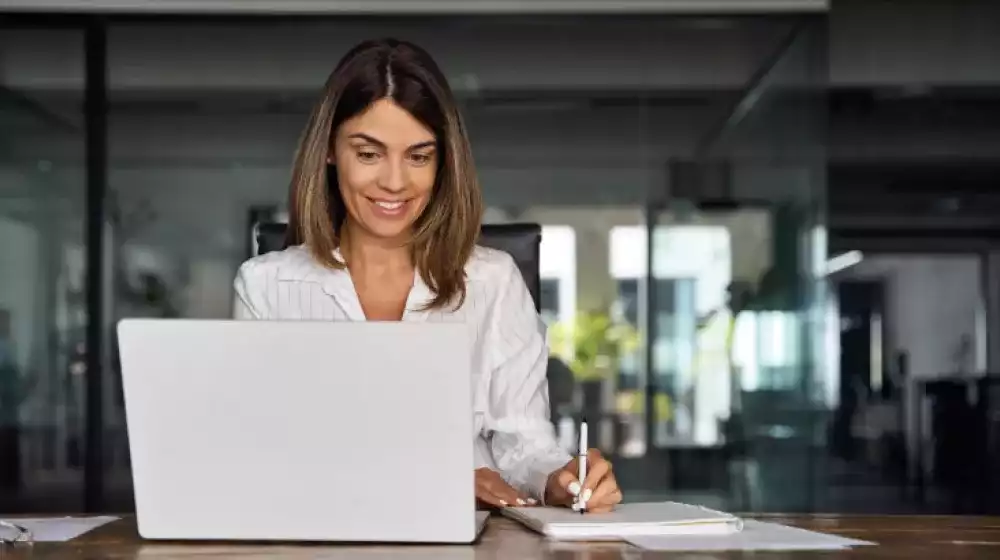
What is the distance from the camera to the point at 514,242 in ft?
8.32

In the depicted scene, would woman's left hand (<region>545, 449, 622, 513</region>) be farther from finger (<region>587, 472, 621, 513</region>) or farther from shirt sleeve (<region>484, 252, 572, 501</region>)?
shirt sleeve (<region>484, 252, 572, 501</region>)

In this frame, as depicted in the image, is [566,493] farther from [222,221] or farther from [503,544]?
[222,221]

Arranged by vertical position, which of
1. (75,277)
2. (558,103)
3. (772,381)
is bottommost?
(772,381)

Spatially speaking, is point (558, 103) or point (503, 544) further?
point (558, 103)

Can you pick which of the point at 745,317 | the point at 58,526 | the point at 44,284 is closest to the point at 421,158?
the point at 58,526

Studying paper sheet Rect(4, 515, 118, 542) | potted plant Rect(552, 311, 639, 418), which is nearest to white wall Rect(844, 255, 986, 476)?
potted plant Rect(552, 311, 639, 418)

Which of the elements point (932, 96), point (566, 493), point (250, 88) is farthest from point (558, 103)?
point (566, 493)

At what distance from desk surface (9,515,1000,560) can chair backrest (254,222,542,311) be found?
40.0 inches

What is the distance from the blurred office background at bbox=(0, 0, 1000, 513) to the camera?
482cm

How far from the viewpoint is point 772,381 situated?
4859 mm

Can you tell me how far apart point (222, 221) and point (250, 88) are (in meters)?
0.55

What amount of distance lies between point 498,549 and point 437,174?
1.07m

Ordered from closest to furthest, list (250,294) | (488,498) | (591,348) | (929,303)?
(488,498) < (250,294) < (591,348) < (929,303)

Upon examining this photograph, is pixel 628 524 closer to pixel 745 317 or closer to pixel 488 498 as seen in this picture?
pixel 488 498
